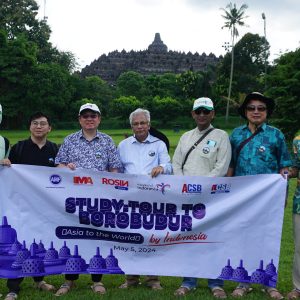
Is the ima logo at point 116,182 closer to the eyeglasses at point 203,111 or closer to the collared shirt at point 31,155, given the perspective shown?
the collared shirt at point 31,155

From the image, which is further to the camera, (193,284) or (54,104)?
(54,104)

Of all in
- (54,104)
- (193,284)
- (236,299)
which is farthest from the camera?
(54,104)

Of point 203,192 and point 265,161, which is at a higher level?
point 265,161

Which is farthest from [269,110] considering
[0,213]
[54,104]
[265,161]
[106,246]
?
[54,104]

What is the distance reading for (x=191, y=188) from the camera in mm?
5496

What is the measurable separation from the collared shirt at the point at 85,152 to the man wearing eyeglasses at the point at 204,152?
75 cm

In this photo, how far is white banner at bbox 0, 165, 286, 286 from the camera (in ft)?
18.0

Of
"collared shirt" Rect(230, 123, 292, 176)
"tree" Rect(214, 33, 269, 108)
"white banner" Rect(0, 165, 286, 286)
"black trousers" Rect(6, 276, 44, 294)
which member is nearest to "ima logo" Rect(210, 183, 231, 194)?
"white banner" Rect(0, 165, 286, 286)

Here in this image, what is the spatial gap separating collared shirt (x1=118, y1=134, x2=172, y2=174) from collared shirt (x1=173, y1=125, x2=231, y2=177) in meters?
0.16

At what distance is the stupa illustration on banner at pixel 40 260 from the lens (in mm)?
5438

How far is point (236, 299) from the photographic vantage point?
17.3 ft

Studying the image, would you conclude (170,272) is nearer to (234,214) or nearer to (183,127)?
(234,214)

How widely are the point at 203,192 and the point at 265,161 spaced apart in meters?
0.71

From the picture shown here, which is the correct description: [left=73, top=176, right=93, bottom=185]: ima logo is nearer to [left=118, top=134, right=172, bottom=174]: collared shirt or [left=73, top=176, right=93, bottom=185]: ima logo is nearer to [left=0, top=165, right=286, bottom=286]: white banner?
[left=0, top=165, right=286, bottom=286]: white banner
